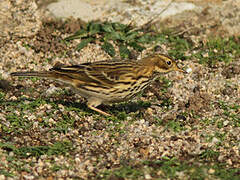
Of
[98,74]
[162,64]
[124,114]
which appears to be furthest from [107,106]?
[162,64]

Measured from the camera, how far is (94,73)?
6992 millimetres

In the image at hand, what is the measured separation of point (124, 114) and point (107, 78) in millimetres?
720

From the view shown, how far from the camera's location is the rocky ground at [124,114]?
19.1 feet

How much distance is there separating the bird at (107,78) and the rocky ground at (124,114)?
1.43 feet

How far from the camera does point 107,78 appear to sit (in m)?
6.91

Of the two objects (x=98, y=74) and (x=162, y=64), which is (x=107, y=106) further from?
(x=162, y=64)

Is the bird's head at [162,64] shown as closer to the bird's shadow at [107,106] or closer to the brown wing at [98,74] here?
the brown wing at [98,74]

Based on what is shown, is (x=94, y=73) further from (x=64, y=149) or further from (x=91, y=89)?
(x=64, y=149)

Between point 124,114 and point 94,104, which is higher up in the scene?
point 94,104

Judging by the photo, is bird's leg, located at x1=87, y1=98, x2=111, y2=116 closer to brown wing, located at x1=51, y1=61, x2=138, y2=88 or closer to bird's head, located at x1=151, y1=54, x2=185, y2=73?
brown wing, located at x1=51, y1=61, x2=138, y2=88

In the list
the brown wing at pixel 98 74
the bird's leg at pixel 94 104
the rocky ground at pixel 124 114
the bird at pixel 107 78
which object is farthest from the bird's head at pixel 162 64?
the bird's leg at pixel 94 104

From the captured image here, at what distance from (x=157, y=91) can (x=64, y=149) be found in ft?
8.06

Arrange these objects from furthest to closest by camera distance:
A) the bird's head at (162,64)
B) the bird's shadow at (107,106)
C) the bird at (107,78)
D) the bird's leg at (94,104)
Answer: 1. the bird's shadow at (107,106)
2. the bird's head at (162,64)
3. the bird's leg at (94,104)
4. the bird at (107,78)

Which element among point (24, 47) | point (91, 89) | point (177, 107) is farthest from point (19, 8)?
point (177, 107)
